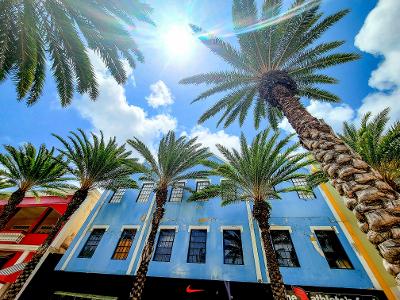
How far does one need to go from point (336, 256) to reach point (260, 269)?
4.39 metres

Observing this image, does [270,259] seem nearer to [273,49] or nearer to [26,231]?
[273,49]

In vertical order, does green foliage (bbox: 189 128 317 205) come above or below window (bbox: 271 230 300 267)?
above

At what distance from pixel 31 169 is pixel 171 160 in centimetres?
1042

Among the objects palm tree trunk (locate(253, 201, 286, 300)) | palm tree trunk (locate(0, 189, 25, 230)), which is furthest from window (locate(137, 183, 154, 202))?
palm tree trunk (locate(253, 201, 286, 300))

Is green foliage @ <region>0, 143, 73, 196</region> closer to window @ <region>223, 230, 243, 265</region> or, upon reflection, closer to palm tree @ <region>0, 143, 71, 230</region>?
palm tree @ <region>0, 143, 71, 230</region>

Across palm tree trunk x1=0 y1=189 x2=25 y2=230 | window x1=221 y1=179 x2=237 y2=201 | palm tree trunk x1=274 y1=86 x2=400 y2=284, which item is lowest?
palm tree trunk x1=274 y1=86 x2=400 y2=284

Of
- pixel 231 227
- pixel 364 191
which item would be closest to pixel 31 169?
pixel 231 227

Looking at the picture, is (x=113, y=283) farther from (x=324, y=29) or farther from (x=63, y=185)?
(x=324, y=29)

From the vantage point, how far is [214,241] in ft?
45.3

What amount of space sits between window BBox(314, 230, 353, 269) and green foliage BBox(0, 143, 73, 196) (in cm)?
1789

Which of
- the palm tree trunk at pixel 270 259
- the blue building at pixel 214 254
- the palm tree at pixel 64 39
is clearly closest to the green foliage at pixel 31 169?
the blue building at pixel 214 254

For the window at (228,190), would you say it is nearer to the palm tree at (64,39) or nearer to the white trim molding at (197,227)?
the white trim molding at (197,227)

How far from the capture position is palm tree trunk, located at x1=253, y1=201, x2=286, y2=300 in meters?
9.74

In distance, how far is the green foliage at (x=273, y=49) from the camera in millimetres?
8648
